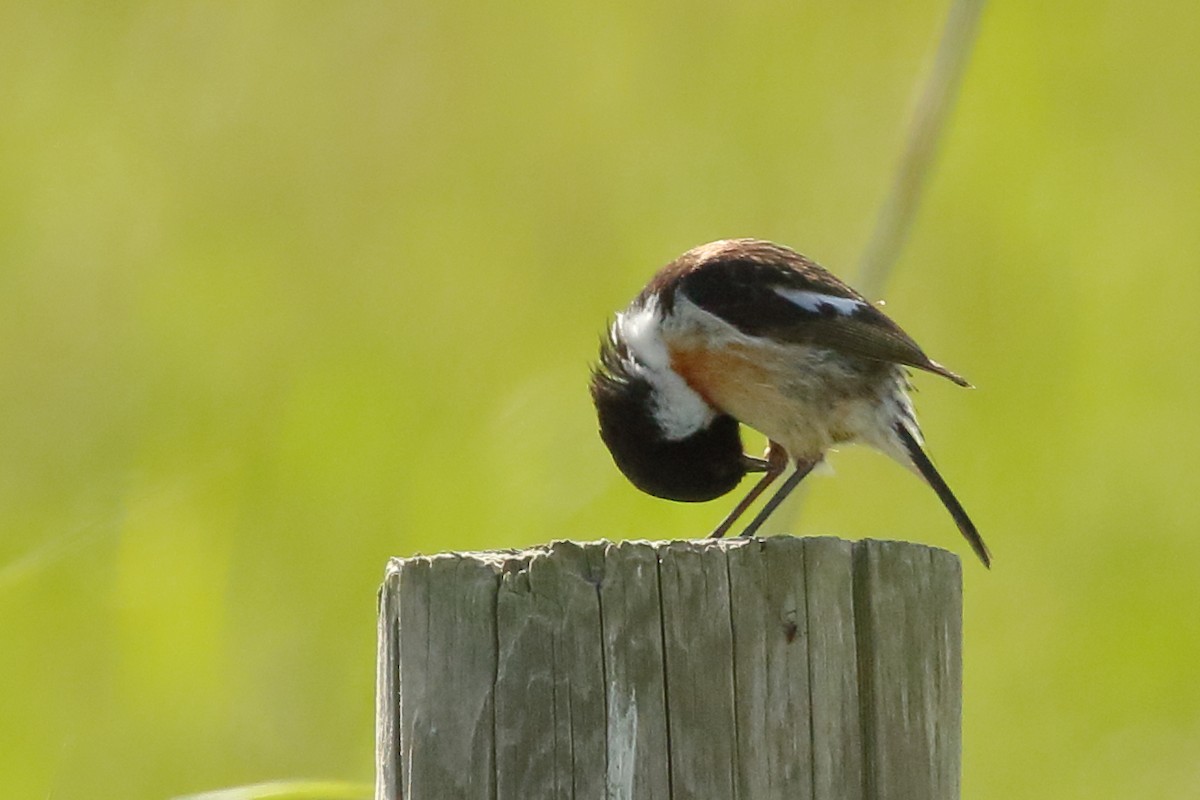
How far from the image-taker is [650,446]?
5.25 m

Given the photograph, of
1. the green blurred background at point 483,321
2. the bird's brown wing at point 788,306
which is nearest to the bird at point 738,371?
the bird's brown wing at point 788,306

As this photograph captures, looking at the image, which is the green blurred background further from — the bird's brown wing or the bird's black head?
the bird's brown wing

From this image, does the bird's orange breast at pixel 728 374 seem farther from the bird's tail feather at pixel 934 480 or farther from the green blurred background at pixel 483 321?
the green blurred background at pixel 483 321

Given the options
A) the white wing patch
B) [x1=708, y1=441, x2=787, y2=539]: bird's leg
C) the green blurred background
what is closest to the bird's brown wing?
the white wing patch

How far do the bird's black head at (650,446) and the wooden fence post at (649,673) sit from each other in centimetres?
215

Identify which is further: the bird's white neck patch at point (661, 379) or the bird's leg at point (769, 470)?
the bird's leg at point (769, 470)

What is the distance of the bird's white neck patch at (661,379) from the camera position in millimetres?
5309

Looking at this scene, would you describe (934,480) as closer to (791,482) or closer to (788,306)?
(791,482)

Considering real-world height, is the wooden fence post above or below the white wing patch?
below

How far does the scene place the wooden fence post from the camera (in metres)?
2.91

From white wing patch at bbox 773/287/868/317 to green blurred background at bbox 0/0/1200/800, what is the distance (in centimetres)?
234

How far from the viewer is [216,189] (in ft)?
31.7

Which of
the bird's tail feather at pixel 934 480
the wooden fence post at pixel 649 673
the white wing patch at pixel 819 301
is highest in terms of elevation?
the white wing patch at pixel 819 301

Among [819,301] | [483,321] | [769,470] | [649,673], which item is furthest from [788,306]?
[483,321]
